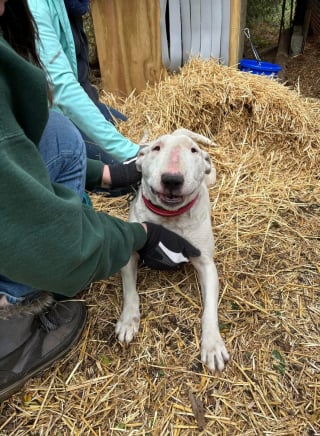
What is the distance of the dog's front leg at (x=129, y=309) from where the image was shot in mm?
1898

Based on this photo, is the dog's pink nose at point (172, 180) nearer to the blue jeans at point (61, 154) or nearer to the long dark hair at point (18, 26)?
the blue jeans at point (61, 154)

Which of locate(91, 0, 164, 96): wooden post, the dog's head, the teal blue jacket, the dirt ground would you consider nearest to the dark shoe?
the dog's head

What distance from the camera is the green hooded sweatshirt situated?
0.94 m

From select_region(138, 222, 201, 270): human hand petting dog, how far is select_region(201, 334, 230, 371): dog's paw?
17.7 inches

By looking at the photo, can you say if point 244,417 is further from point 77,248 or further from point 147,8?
point 147,8

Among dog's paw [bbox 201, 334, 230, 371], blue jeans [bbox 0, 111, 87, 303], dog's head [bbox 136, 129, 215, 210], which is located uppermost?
blue jeans [bbox 0, 111, 87, 303]

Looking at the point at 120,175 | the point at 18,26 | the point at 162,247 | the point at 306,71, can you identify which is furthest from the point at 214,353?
the point at 306,71

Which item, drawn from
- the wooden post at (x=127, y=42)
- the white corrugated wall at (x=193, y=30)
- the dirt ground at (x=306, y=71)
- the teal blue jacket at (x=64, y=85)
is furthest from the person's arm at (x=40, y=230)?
the dirt ground at (x=306, y=71)

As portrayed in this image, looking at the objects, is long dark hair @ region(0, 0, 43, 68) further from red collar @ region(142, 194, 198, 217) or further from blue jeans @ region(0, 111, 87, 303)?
red collar @ region(142, 194, 198, 217)

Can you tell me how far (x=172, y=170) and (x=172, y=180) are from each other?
51 mm

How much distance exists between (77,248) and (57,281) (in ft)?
0.46

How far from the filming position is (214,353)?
5.78ft

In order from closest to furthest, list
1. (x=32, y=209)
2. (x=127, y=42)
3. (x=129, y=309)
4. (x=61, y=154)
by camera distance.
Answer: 1. (x=32, y=209)
2. (x=61, y=154)
3. (x=129, y=309)
4. (x=127, y=42)

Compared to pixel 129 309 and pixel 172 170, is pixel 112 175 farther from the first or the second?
pixel 129 309
